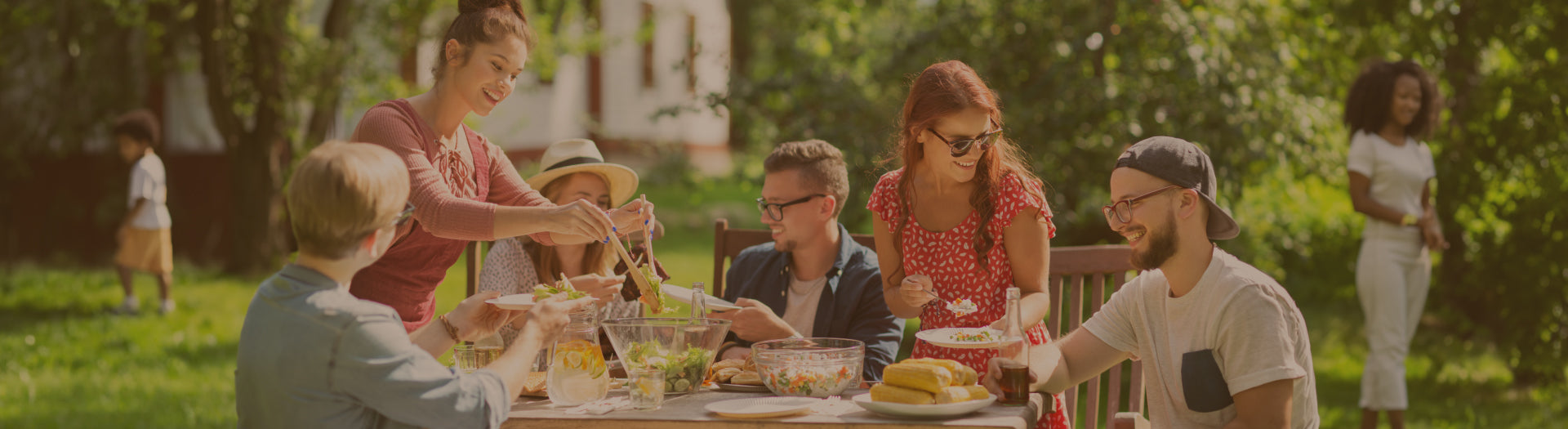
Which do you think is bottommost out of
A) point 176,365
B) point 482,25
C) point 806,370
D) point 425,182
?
point 176,365

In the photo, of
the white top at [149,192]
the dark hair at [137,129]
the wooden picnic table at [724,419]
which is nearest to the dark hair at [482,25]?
the wooden picnic table at [724,419]

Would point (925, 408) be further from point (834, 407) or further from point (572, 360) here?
point (572, 360)

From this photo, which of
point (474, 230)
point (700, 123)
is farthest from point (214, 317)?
point (700, 123)

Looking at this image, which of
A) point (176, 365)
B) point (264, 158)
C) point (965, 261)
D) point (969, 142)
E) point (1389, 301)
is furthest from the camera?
point (264, 158)

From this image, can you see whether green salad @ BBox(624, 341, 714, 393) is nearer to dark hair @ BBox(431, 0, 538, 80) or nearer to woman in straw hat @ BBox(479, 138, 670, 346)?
dark hair @ BBox(431, 0, 538, 80)

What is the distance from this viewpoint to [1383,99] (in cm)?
564

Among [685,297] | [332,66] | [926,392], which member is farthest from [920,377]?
[332,66]

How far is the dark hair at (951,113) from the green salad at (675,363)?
88cm

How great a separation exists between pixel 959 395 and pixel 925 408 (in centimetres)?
9

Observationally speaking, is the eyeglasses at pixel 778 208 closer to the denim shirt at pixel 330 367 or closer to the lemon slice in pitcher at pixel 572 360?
the lemon slice in pitcher at pixel 572 360

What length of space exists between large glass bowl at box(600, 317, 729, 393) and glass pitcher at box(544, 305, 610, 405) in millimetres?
55

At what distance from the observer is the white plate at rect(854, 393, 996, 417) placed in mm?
2389

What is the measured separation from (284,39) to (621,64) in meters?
10.5

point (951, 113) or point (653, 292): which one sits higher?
point (951, 113)
